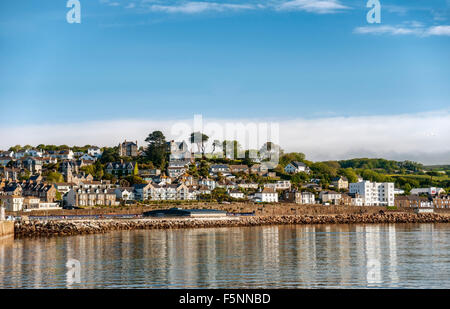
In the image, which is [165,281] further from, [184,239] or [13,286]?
[184,239]

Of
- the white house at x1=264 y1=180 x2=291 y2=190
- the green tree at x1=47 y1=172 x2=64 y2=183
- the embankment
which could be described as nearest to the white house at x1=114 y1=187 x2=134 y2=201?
the green tree at x1=47 y1=172 x2=64 y2=183

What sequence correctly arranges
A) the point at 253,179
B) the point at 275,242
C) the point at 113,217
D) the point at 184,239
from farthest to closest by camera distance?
the point at 253,179 → the point at 113,217 → the point at 184,239 → the point at 275,242

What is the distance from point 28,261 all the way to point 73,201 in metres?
45.9

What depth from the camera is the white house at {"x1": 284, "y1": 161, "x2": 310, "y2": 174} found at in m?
112

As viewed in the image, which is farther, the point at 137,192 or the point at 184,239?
the point at 137,192

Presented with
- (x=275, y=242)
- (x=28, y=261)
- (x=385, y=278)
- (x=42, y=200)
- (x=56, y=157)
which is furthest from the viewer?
(x=56, y=157)

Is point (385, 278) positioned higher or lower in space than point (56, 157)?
lower

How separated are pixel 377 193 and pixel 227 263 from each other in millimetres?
77644

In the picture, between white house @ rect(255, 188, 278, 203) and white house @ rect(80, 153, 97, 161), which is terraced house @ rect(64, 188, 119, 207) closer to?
white house @ rect(255, 188, 278, 203)

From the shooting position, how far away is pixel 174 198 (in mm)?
83938

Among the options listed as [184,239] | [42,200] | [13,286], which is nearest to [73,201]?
[42,200]

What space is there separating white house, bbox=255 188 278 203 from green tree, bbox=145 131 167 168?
22782mm

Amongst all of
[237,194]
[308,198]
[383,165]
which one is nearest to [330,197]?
[308,198]

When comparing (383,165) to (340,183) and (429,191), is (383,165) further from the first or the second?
(340,183)
